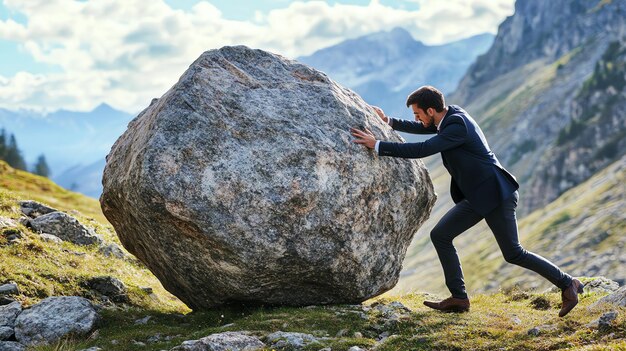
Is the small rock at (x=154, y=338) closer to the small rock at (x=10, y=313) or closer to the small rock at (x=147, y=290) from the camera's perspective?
the small rock at (x=10, y=313)

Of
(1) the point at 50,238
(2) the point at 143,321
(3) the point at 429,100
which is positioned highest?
(1) the point at 50,238

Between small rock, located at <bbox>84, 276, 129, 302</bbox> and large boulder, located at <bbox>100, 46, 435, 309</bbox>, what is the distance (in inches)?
65.0

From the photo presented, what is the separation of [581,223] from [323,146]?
18894 cm

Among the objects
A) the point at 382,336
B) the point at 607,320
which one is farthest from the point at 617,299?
the point at 382,336

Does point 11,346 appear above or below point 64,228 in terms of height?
below

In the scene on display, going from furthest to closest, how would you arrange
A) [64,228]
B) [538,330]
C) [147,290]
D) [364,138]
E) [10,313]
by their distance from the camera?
[64,228] → [147,290] → [364,138] → [10,313] → [538,330]

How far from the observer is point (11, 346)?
13.5 m

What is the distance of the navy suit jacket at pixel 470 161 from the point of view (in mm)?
13945

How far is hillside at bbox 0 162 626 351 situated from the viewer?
1220cm

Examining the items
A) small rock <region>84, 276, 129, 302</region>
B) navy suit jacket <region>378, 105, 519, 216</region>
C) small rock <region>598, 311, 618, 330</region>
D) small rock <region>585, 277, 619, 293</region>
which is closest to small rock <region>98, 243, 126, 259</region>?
small rock <region>84, 276, 129, 302</region>

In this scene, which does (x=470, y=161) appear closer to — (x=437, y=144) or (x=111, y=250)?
(x=437, y=144)

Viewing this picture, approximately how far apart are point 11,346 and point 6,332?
0.77m

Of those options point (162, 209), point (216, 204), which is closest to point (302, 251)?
point (216, 204)

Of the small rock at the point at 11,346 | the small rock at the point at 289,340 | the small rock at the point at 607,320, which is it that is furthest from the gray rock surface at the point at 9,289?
the small rock at the point at 607,320
